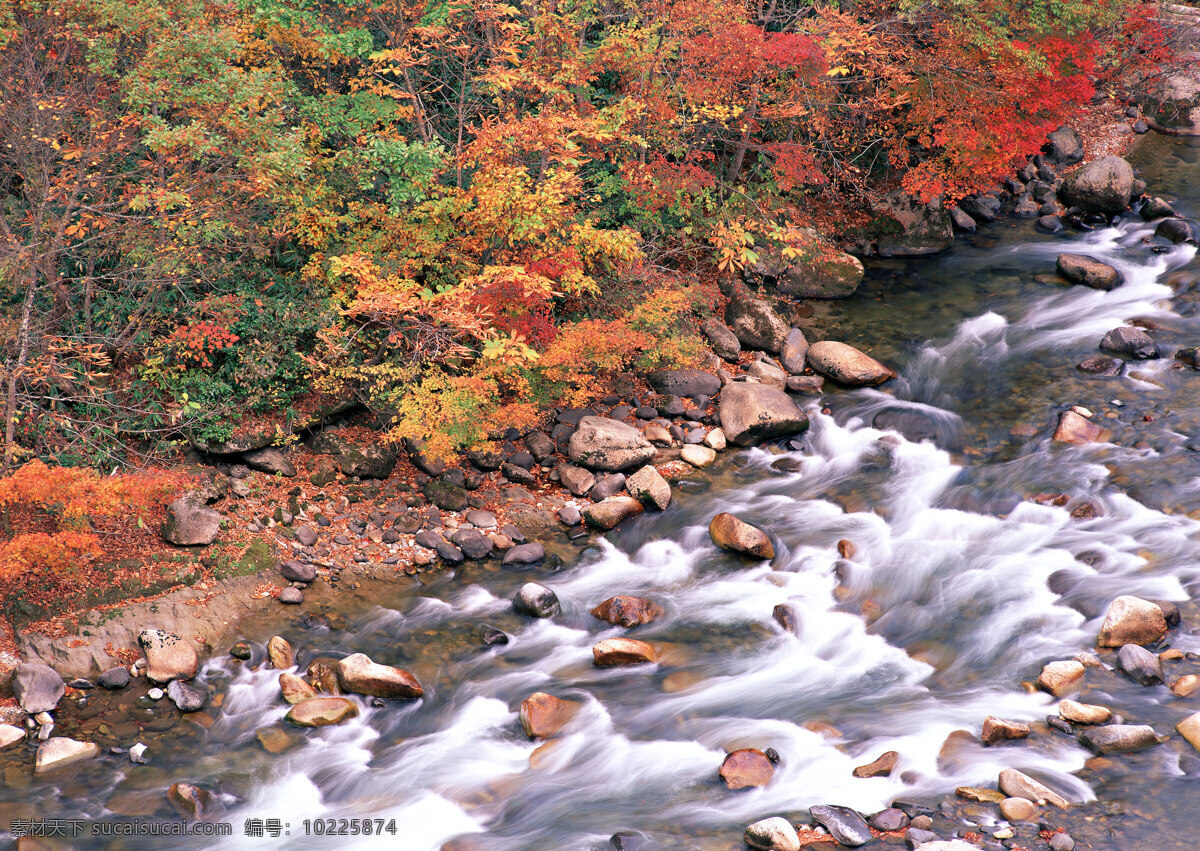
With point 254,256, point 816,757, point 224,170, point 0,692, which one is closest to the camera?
point 816,757

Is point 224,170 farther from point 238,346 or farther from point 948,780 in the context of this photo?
point 948,780

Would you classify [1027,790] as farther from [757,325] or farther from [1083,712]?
[757,325]

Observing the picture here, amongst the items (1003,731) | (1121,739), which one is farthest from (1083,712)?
(1003,731)

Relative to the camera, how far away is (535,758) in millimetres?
9508

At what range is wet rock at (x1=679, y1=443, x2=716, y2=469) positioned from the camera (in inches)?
564

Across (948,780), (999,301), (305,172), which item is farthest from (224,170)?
(999,301)

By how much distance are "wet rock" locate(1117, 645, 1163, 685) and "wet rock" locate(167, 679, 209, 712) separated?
1038cm

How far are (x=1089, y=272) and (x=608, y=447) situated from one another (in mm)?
10546

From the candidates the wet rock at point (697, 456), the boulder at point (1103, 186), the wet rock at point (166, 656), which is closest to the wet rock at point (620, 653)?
the wet rock at point (697, 456)

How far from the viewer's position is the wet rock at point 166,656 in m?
10.4

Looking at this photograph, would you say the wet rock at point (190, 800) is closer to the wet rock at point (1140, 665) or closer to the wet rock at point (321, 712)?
the wet rock at point (321, 712)

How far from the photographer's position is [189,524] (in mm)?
11938

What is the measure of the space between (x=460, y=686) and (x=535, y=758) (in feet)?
5.19

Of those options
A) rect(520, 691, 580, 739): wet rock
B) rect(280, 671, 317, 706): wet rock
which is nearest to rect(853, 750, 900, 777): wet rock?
rect(520, 691, 580, 739): wet rock
